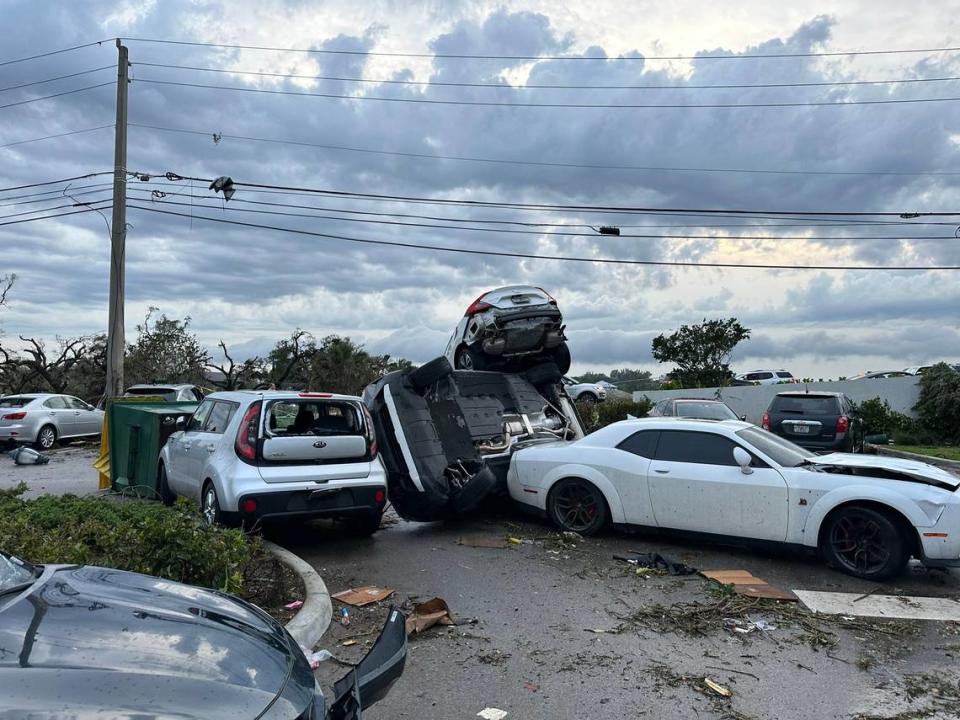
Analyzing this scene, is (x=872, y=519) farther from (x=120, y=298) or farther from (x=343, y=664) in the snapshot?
(x=120, y=298)

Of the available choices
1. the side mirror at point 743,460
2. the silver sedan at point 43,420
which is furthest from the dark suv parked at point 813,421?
the silver sedan at point 43,420

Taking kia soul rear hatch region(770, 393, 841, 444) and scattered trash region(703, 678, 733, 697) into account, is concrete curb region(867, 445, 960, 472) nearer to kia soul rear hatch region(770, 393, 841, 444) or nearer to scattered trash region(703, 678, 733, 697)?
kia soul rear hatch region(770, 393, 841, 444)

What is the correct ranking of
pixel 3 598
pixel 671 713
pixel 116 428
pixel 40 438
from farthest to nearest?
pixel 40 438 < pixel 116 428 < pixel 671 713 < pixel 3 598

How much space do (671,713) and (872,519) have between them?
142 inches

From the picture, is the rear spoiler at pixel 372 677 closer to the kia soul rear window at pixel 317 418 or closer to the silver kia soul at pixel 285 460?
the silver kia soul at pixel 285 460

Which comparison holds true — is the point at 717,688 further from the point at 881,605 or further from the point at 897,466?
the point at 897,466

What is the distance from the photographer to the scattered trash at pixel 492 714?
415cm

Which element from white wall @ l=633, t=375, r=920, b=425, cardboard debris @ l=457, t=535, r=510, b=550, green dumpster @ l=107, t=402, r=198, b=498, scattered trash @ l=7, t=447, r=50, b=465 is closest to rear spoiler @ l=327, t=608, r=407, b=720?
cardboard debris @ l=457, t=535, r=510, b=550

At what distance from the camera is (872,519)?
22.5 feet

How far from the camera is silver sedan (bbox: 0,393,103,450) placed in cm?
1945

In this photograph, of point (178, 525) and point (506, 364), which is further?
point (506, 364)

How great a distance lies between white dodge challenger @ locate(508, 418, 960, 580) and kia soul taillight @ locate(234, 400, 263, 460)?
3.06m

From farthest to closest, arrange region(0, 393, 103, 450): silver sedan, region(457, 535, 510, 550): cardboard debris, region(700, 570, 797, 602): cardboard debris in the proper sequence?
region(0, 393, 103, 450): silver sedan
region(457, 535, 510, 550): cardboard debris
region(700, 570, 797, 602): cardboard debris

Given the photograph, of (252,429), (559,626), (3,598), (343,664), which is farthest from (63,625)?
(252,429)
